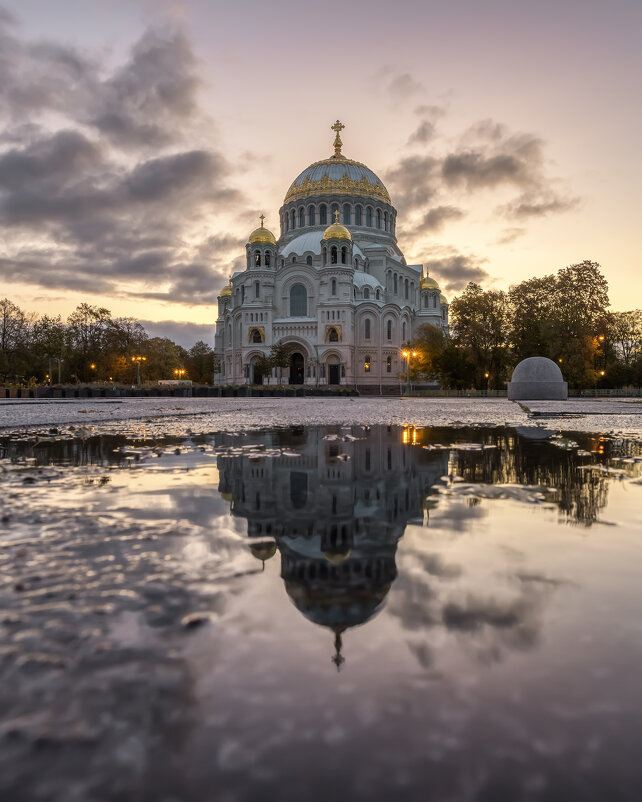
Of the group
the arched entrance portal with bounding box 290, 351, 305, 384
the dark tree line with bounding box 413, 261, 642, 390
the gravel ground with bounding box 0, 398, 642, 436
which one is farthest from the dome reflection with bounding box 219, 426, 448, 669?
the arched entrance portal with bounding box 290, 351, 305, 384

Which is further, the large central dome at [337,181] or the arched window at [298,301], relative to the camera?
the large central dome at [337,181]

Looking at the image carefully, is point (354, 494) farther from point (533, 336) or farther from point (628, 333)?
point (628, 333)

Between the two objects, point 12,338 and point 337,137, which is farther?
point 337,137

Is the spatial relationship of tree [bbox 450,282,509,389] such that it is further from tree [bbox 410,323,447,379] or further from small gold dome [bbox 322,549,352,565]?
small gold dome [bbox 322,549,352,565]

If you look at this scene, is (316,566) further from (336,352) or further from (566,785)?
(336,352)

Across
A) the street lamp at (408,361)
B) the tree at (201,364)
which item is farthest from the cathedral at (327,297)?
the tree at (201,364)

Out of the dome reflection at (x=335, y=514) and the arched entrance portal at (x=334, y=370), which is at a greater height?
the arched entrance portal at (x=334, y=370)

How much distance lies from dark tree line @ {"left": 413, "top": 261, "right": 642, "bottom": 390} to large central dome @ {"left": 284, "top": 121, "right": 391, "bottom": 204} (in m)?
24.3

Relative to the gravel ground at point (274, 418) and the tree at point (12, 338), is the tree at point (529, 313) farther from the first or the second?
the tree at point (12, 338)

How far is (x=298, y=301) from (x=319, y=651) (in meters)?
70.6

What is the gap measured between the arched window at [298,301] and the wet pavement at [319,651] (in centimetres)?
6789

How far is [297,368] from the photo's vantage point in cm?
7125

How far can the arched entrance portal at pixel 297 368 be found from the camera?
70750mm

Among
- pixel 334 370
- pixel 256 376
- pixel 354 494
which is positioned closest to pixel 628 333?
pixel 334 370
